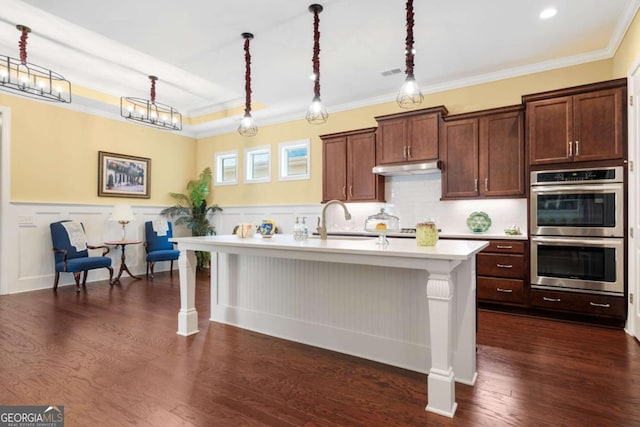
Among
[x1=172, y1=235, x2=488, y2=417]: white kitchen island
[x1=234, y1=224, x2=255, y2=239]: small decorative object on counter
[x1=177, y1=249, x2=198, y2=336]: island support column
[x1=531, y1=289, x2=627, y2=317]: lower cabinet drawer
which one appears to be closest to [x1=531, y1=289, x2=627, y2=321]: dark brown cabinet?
[x1=531, y1=289, x2=627, y2=317]: lower cabinet drawer

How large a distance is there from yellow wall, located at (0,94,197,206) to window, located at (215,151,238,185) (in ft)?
3.56

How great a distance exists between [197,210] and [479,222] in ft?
17.9

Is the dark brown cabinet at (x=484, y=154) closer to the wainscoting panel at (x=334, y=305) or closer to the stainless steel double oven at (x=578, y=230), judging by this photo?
the stainless steel double oven at (x=578, y=230)

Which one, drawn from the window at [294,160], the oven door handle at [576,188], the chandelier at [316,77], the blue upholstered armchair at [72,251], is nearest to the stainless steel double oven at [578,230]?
the oven door handle at [576,188]

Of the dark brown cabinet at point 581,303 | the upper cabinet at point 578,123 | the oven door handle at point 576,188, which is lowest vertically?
the dark brown cabinet at point 581,303

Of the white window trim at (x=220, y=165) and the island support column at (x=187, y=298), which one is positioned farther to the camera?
the white window trim at (x=220, y=165)

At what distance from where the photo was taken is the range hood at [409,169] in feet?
15.0

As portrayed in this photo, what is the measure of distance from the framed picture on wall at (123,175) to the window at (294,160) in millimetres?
2688

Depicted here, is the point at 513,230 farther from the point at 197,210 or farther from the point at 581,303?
the point at 197,210

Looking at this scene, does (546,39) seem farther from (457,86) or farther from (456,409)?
(456,409)

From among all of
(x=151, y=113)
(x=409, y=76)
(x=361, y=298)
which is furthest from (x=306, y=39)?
(x=151, y=113)

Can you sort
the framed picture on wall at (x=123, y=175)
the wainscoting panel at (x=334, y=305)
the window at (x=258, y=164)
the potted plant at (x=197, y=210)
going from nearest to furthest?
the wainscoting panel at (x=334, y=305) < the framed picture on wall at (x=123, y=175) < the window at (x=258, y=164) < the potted plant at (x=197, y=210)

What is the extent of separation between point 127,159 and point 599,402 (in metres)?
7.14

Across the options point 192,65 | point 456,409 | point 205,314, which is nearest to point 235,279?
point 205,314
